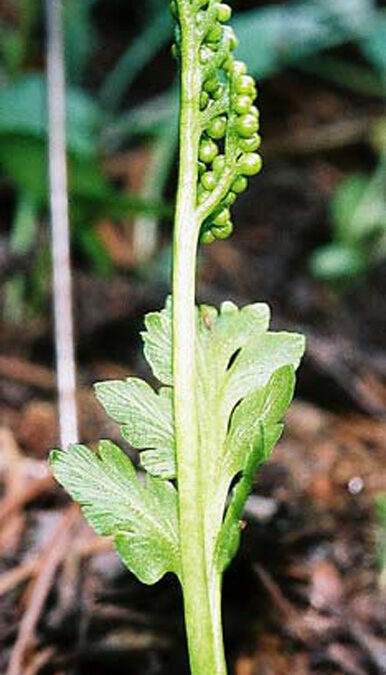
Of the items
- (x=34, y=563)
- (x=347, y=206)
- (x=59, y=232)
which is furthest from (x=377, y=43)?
(x=34, y=563)

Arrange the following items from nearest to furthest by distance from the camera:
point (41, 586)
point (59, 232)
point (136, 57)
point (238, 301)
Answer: point (41, 586) < point (59, 232) < point (238, 301) < point (136, 57)

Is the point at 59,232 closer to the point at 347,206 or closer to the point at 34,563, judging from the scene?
the point at 34,563

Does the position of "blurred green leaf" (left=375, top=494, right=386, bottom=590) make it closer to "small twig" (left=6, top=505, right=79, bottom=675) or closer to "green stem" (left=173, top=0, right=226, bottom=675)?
"small twig" (left=6, top=505, right=79, bottom=675)

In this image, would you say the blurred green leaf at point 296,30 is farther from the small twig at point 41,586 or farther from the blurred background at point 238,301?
the small twig at point 41,586

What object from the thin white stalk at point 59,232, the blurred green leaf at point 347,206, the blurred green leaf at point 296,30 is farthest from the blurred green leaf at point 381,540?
the blurred green leaf at point 296,30

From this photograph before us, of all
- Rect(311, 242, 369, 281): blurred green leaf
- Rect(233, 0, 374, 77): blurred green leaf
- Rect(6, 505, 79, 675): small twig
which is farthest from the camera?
Rect(233, 0, 374, 77): blurred green leaf

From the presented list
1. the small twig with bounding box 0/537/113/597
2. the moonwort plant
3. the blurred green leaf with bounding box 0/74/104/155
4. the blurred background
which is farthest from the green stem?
the blurred green leaf with bounding box 0/74/104/155

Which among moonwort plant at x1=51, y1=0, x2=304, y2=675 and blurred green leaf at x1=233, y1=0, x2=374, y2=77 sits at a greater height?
blurred green leaf at x1=233, y1=0, x2=374, y2=77

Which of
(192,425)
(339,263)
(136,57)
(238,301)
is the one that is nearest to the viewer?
(192,425)

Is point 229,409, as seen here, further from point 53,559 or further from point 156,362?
point 53,559
